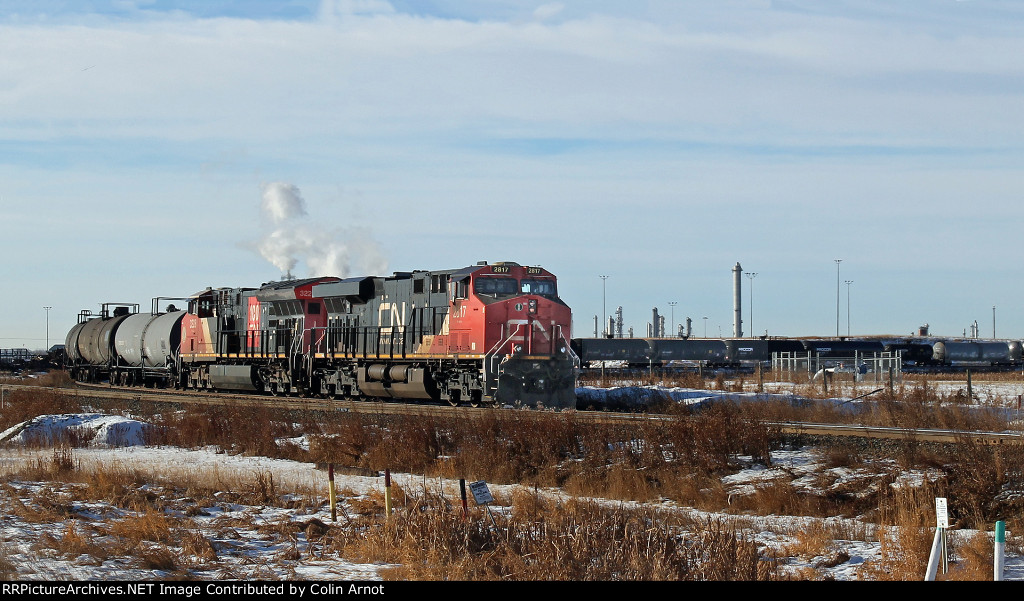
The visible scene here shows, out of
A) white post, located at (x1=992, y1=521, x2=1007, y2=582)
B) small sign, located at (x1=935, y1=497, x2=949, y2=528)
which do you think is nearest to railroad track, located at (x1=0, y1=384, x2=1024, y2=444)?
small sign, located at (x1=935, y1=497, x2=949, y2=528)

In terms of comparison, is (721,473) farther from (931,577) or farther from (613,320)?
(613,320)

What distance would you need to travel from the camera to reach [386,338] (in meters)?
30.5

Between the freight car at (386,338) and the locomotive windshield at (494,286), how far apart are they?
0.03m

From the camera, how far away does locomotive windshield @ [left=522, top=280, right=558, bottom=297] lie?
27562 millimetres

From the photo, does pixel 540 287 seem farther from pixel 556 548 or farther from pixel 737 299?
pixel 737 299

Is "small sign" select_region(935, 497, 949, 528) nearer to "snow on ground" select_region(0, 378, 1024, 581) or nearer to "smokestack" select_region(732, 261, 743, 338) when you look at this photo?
"snow on ground" select_region(0, 378, 1024, 581)

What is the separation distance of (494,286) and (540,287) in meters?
1.49

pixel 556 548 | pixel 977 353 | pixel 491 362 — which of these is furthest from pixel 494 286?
pixel 977 353

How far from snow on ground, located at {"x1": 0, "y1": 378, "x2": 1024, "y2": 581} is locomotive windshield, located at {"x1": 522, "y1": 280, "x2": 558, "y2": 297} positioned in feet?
25.6

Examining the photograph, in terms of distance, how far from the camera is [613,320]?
136m

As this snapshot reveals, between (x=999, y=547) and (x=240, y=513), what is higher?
(x=999, y=547)

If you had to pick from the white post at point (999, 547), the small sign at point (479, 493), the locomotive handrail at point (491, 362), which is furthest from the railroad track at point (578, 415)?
the small sign at point (479, 493)

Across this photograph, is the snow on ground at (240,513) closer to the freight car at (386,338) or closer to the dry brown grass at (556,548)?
the dry brown grass at (556,548)

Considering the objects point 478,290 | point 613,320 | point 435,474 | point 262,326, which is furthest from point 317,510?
point 613,320
